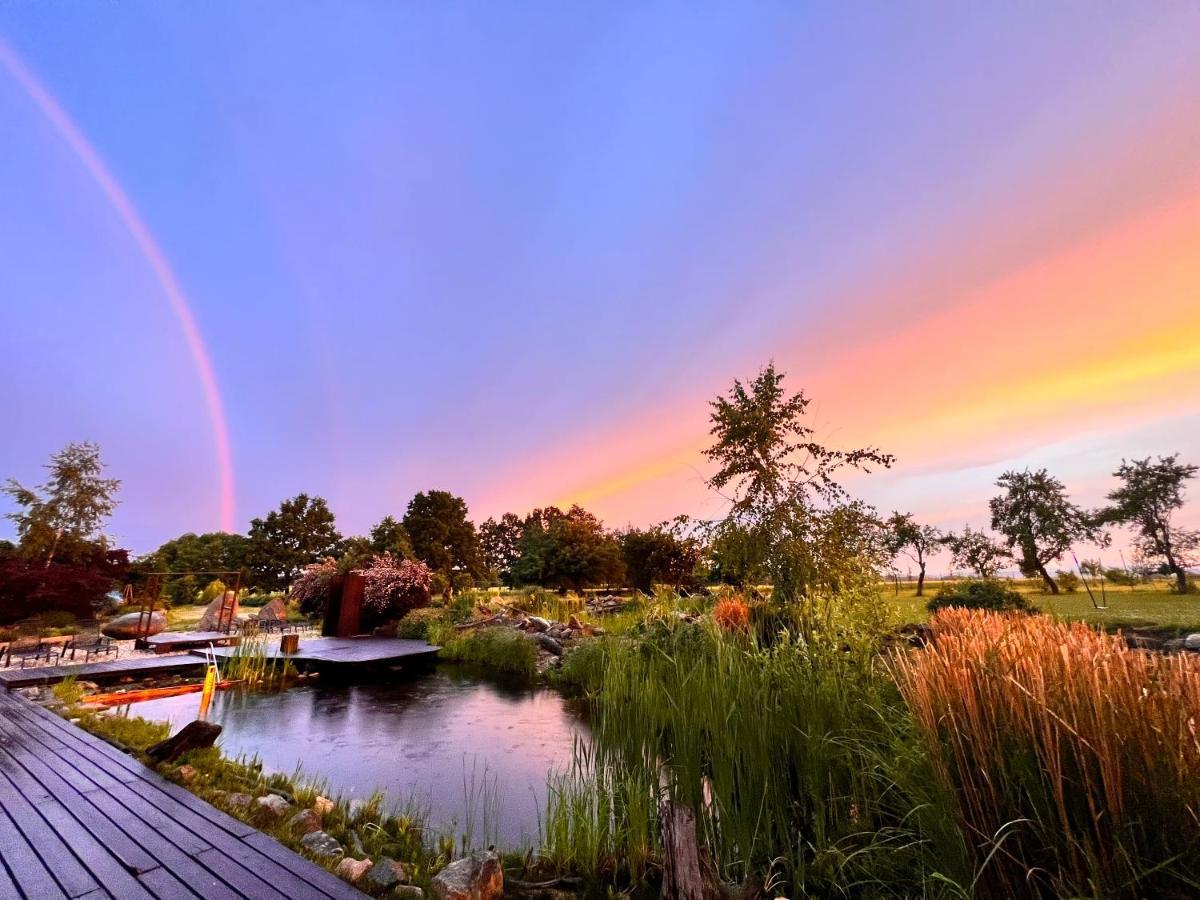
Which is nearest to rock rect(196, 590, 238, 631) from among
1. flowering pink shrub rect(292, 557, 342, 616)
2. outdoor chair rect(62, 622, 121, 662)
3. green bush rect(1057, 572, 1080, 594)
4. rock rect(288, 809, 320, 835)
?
flowering pink shrub rect(292, 557, 342, 616)

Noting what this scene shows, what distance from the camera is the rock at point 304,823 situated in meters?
3.16

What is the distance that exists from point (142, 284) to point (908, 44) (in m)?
18.3

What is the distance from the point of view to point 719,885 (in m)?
2.25

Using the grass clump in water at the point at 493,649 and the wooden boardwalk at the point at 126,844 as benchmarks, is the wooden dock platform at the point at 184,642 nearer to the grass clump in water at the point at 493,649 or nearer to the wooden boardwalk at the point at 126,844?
the grass clump in water at the point at 493,649

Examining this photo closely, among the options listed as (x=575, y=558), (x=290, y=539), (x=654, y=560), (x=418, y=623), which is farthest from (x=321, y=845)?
(x=290, y=539)

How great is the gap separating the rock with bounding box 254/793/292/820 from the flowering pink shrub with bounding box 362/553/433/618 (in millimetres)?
10989

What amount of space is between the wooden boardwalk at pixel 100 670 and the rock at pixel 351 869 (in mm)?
7147

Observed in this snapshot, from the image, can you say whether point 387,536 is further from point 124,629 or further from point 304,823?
point 304,823

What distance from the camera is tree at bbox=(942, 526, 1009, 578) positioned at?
28.1 metres

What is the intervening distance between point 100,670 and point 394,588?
6703 mm

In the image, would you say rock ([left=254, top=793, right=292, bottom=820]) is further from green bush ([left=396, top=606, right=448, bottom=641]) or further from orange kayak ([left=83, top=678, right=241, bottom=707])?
green bush ([left=396, top=606, right=448, bottom=641])

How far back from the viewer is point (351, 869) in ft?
8.76

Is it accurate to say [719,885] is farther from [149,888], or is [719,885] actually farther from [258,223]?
[258,223]

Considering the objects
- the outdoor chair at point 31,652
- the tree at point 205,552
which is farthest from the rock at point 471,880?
the tree at point 205,552
